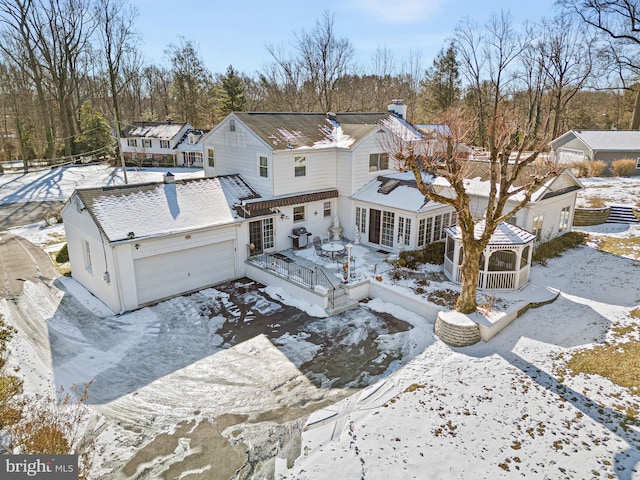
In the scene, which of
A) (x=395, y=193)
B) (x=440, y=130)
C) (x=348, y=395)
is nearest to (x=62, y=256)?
(x=395, y=193)

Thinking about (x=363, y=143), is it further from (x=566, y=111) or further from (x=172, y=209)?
(x=566, y=111)

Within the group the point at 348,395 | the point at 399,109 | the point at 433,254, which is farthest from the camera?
the point at 399,109

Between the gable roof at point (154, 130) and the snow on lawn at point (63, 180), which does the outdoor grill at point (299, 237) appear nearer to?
the snow on lawn at point (63, 180)

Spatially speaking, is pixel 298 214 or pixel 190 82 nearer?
pixel 298 214

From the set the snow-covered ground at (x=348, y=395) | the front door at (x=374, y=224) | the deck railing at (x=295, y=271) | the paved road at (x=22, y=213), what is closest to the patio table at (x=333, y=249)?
the deck railing at (x=295, y=271)

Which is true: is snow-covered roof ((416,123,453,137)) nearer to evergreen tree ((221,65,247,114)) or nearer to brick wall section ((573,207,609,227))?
brick wall section ((573,207,609,227))

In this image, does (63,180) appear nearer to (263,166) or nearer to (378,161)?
(263,166)
